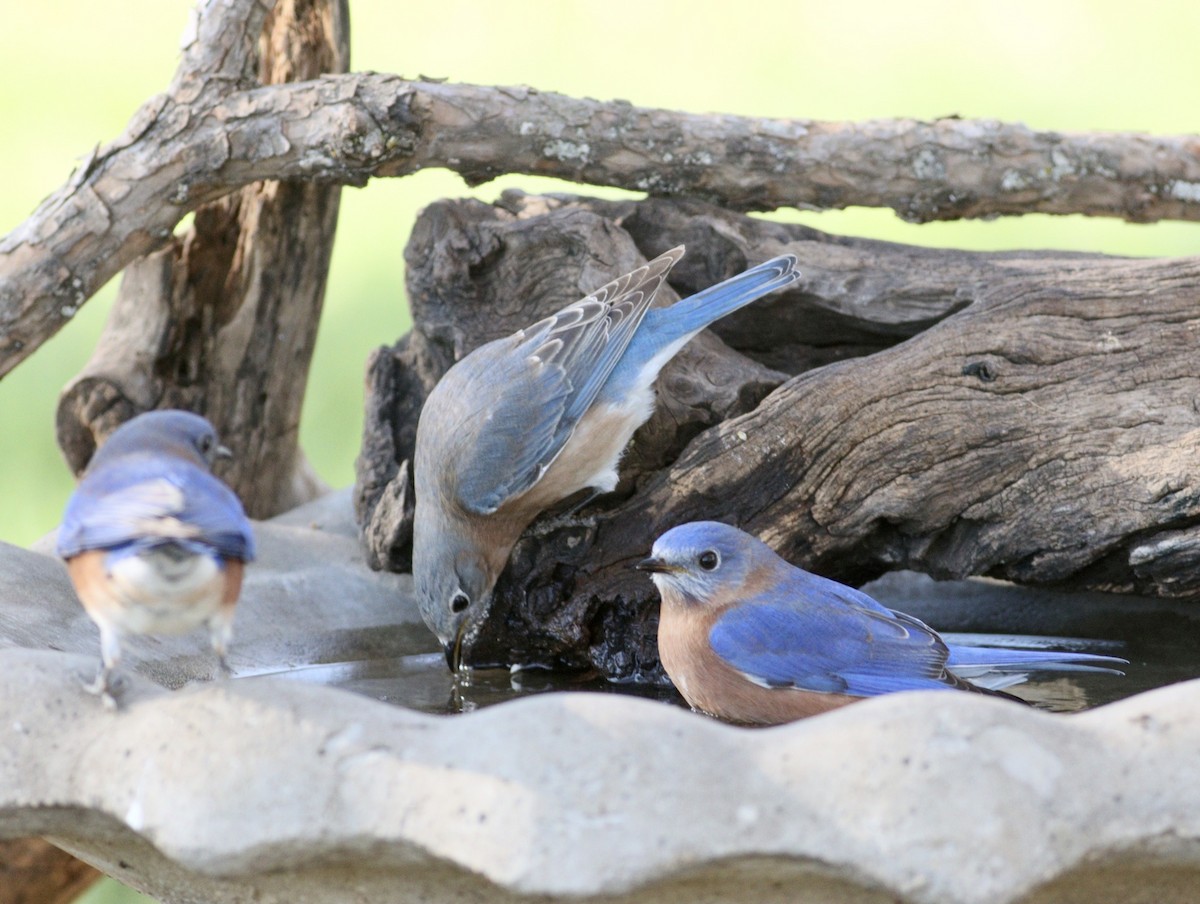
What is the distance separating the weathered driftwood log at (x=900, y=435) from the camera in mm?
4027

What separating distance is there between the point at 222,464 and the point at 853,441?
272cm

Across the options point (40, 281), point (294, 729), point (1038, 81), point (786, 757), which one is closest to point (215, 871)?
point (294, 729)

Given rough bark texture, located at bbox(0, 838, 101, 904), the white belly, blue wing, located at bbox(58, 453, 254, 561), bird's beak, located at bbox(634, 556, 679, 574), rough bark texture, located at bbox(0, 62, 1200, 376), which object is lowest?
rough bark texture, located at bbox(0, 838, 101, 904)

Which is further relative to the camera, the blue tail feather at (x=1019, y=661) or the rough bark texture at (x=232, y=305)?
the rough bark texture at (x=232, y=305)

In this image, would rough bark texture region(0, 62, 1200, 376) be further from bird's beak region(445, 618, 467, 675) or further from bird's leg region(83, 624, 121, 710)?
bird's leg region(83, 624, 121, 710)

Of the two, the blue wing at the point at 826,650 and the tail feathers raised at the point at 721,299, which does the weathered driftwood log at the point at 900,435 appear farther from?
the blue wing at the point at 826,650

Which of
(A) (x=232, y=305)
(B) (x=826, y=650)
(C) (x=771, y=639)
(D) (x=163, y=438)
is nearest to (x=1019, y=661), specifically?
(B) (x=826, y=650)

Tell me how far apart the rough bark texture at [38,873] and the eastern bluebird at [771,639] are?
8.35ft

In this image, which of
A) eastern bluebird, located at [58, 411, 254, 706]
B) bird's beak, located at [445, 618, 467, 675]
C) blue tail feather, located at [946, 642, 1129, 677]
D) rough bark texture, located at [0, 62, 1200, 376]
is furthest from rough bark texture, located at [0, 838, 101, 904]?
blue tail feather, located at [946, 642, 1129, 677]

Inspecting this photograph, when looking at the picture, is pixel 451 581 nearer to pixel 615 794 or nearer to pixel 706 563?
pixel 706 563

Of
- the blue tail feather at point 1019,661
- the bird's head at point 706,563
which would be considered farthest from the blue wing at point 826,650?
the blue tail feather at point 1019,661

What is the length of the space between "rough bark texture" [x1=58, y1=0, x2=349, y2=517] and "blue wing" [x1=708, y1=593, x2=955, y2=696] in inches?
107

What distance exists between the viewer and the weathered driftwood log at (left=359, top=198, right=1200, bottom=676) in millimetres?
4027

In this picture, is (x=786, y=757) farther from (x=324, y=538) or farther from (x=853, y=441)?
(x=324, y=538)
